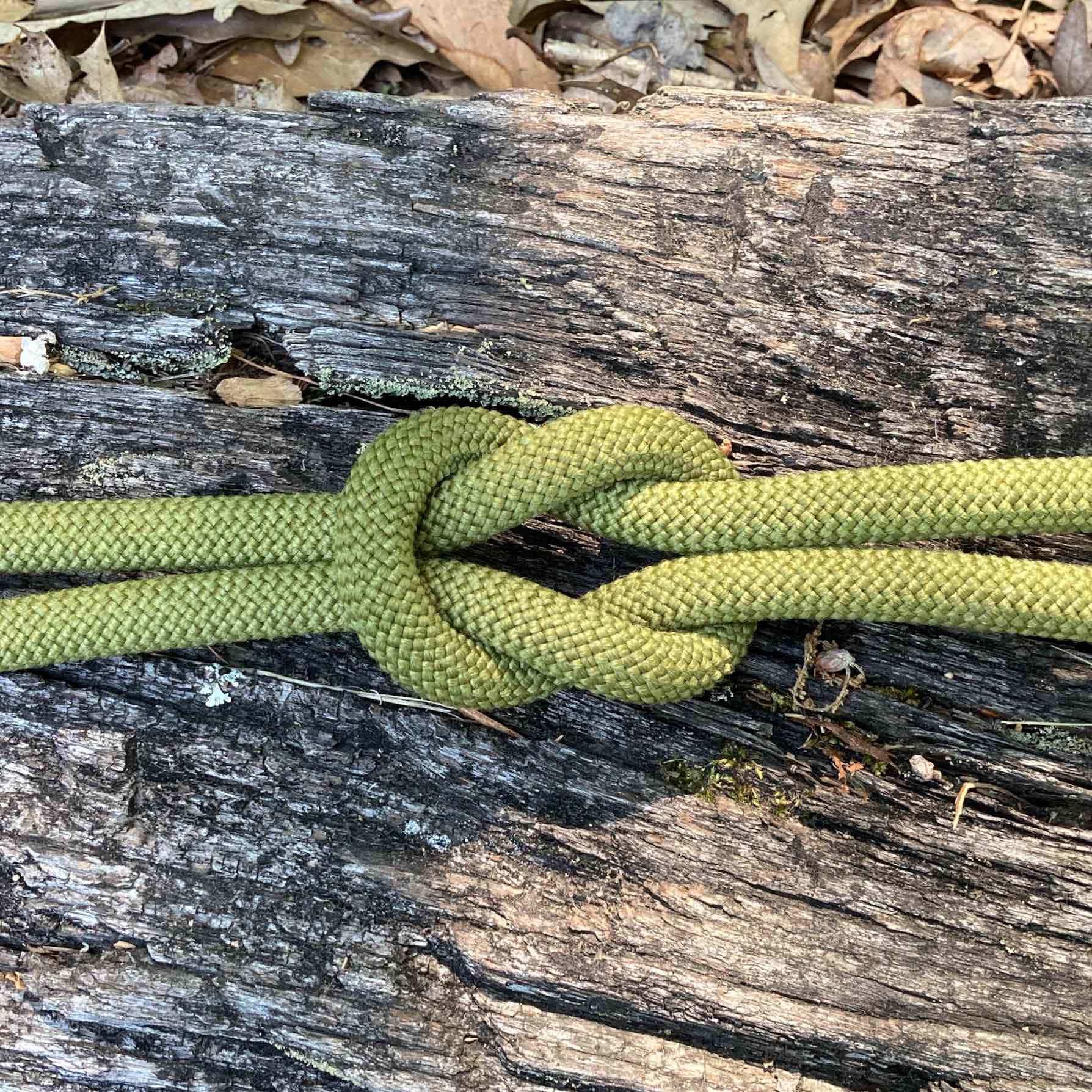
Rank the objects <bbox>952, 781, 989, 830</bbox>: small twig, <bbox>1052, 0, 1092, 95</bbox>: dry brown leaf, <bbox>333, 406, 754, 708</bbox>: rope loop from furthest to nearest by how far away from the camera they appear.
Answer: <bbox>1052, 0, 1092, 95</bbox>: dry brown leaf < <bbox>952, 781, 989, 830</bbox>: small twig < <bbox>333, 406, 754, 708</bbox>: rope loop

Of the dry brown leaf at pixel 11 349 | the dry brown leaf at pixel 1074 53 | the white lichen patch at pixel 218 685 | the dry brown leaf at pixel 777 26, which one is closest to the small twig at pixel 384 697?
the white lichen patch at pixel 218 685

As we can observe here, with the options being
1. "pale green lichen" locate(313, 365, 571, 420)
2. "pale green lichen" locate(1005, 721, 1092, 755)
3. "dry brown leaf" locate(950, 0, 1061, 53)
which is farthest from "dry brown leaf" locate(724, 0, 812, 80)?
"pale green lichen" locate(1005, 721, 1092, 755)

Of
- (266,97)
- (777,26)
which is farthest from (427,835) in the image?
(777,26)

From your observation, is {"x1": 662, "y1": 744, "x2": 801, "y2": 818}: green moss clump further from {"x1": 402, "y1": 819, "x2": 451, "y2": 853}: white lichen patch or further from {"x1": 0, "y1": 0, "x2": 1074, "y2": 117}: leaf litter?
{"x1": 0, "y1": 0, "x2": 1074, "y2": 117}: leaf litter

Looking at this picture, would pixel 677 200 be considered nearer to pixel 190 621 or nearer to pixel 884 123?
pixel 884 123

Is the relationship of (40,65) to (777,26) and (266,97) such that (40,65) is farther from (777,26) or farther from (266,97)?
(777,26)

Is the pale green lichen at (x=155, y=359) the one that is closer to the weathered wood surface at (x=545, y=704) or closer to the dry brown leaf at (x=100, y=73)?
the weathered wood surface at (x=545, y=704)

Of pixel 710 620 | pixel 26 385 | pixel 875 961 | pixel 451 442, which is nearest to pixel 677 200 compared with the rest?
pixel 451 442
